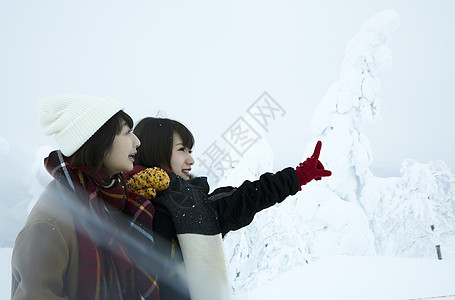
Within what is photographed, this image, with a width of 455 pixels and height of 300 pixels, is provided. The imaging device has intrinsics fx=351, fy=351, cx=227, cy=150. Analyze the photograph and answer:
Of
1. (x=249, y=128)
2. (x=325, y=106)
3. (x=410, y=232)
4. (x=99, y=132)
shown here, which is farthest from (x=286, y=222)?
(x=99, y=132)

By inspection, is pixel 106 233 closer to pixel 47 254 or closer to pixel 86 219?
pixel 86 219

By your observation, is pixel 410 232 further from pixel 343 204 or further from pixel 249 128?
pixel 249 128

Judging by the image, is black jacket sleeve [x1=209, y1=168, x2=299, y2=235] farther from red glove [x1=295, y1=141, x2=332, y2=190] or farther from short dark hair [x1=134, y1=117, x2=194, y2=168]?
short dark hair [x1=134, y1=117, x2=194, y2=168]

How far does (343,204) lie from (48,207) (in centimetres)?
823

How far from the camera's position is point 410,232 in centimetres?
941

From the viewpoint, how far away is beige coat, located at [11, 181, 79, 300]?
89 centimetres

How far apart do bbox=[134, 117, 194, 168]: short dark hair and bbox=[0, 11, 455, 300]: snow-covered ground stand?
3370 mm

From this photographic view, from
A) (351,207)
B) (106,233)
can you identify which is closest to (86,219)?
(106,233)

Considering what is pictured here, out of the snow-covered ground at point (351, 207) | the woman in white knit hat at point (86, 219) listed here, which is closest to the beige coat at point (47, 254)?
the woman in white knit hat at point (86, 219)

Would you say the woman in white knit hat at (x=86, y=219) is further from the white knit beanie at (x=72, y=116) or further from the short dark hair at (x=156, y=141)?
the short dark hair at (x=156, y=141)

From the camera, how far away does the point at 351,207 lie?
8438mm

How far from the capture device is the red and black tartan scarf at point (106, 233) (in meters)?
0.99

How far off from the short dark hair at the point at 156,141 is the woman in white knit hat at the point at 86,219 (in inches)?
11.4

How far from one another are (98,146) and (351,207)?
818 centimetres
